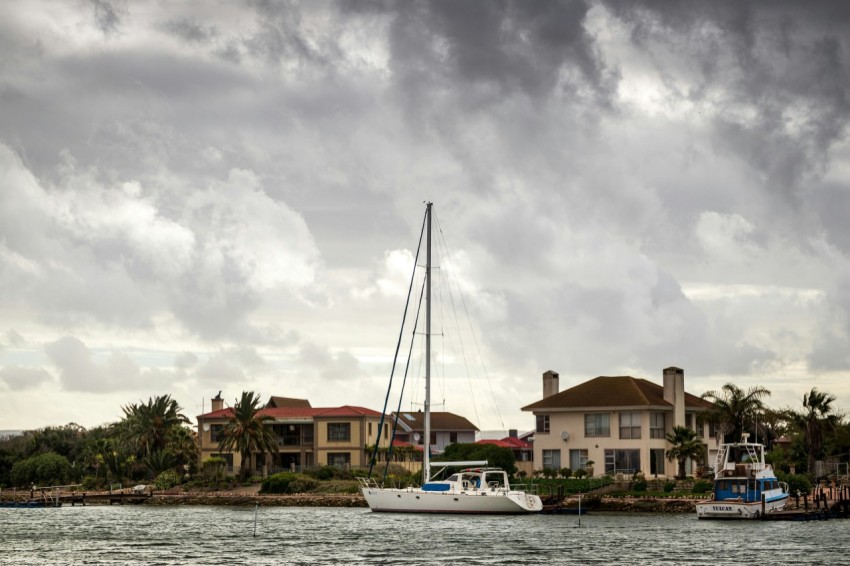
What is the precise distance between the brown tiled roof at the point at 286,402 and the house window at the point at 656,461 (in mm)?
45960

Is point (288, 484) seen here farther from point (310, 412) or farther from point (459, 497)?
point (459, 497)

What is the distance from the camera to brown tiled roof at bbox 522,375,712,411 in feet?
298

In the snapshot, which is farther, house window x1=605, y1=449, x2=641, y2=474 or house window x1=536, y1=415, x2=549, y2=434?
house window x1=536, y1=415, x2=549, y2=434

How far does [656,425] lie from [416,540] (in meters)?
37.7

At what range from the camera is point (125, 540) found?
195 ft

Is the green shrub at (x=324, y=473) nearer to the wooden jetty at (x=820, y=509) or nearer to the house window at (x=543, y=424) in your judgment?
the house window at (x=543, y=424)

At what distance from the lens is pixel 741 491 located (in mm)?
68500

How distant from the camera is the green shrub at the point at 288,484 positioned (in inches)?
3780

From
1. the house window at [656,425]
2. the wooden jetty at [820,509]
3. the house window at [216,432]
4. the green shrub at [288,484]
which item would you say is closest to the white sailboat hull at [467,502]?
the wooden jetty at [820,509]

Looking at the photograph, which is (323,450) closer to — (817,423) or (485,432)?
(817,423)

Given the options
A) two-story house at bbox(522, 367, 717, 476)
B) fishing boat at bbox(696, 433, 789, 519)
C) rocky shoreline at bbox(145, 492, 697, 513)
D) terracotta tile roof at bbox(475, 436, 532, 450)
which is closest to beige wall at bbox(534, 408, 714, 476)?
two-story house at bbox(522, 367, 717, 476)

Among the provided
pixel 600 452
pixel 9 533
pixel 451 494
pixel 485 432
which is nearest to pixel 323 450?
pixel 600 452

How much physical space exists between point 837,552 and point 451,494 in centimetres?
2667

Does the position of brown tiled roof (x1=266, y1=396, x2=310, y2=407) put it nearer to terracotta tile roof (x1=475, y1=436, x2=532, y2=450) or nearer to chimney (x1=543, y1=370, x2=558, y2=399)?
terracotta tile roof (x1=475, y1=436, x2=532, y2=450)
